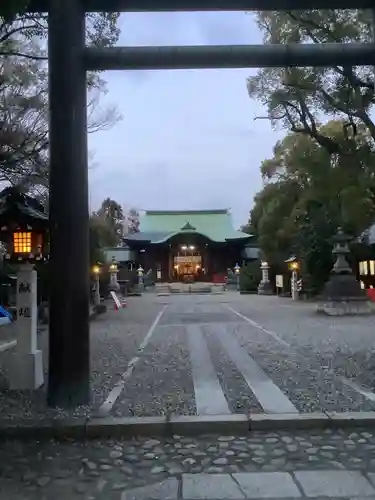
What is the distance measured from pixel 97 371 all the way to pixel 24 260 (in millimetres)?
2211

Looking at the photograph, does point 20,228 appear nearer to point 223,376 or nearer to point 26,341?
point 26,341

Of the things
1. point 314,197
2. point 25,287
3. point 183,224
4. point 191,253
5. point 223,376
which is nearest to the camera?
point 25,287

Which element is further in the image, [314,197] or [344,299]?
[314,197]

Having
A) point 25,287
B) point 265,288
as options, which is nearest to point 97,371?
point 25,287

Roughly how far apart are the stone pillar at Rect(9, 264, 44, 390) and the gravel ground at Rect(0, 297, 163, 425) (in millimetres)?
195

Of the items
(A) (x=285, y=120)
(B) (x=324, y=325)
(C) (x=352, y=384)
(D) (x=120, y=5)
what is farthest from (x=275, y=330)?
(D) (x=120, y=5)

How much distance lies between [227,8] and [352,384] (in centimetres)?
511

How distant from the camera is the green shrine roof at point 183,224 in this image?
52188 millimetres

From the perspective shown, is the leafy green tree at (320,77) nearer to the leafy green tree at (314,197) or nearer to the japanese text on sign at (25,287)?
the leafy green tree at (314,197)

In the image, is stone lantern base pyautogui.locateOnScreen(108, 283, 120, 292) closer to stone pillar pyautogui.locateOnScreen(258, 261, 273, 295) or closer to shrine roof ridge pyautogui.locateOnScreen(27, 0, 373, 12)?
stone pillar pyautogui.locateOnScreen(258, 261, 273, 295)

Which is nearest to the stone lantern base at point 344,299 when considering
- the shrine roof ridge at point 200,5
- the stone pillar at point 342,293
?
the stone pillar at point 342,293

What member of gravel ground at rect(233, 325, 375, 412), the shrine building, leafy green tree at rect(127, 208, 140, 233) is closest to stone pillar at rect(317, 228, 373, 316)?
gravel ground at rect(233, 325, 375, 412)

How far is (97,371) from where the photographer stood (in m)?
7.67

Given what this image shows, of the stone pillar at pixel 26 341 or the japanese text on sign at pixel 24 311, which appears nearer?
the stone pillar at pixel 26 341
